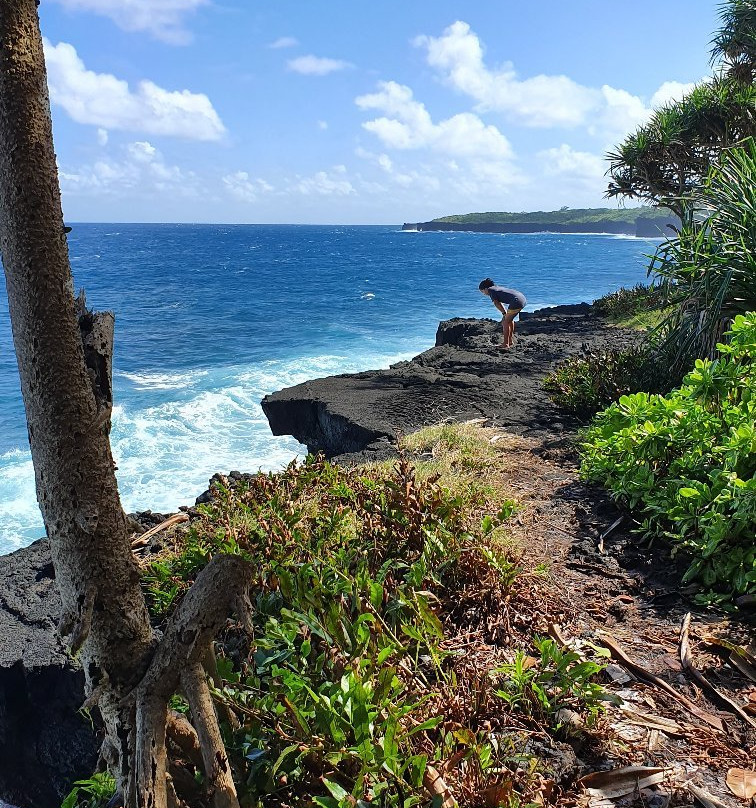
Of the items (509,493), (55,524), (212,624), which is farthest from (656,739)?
(509,493)

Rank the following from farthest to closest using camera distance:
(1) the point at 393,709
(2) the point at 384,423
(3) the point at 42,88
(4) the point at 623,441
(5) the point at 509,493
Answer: (2) the point at 384,423
(5) the point at 509,493
(4) the point at 623,441
(1) the point at 393,709
(3) the point at 42,88

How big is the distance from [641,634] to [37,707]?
3.58 meters

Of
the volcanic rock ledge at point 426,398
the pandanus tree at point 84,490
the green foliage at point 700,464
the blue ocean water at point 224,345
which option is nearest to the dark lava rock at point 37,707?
the pandanus tree at point 84,490

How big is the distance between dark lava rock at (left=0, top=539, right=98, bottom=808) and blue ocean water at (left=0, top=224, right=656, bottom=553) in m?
6.12

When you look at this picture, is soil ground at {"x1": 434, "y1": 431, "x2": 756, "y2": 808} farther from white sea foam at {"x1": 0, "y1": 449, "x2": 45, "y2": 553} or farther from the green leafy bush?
white sea foam at {"x1": 0, "y1": 449, "x2": 45, "y2": 553}

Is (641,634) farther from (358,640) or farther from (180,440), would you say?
(180,440)

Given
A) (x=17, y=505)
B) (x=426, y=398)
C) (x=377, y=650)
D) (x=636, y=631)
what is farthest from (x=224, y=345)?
(x=377, y=650)

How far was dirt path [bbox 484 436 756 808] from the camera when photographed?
2.26 metres

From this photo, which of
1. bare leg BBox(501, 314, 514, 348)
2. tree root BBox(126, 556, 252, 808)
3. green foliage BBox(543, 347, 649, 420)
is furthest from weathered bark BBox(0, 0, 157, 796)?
bare leg BBox(501, 314, 514, 348)

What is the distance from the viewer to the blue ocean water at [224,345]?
12.4m

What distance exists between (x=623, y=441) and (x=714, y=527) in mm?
1136

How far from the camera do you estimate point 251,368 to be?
844 inches

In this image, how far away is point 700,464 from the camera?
3654 mm

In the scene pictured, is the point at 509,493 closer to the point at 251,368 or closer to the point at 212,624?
the point at 212,624
